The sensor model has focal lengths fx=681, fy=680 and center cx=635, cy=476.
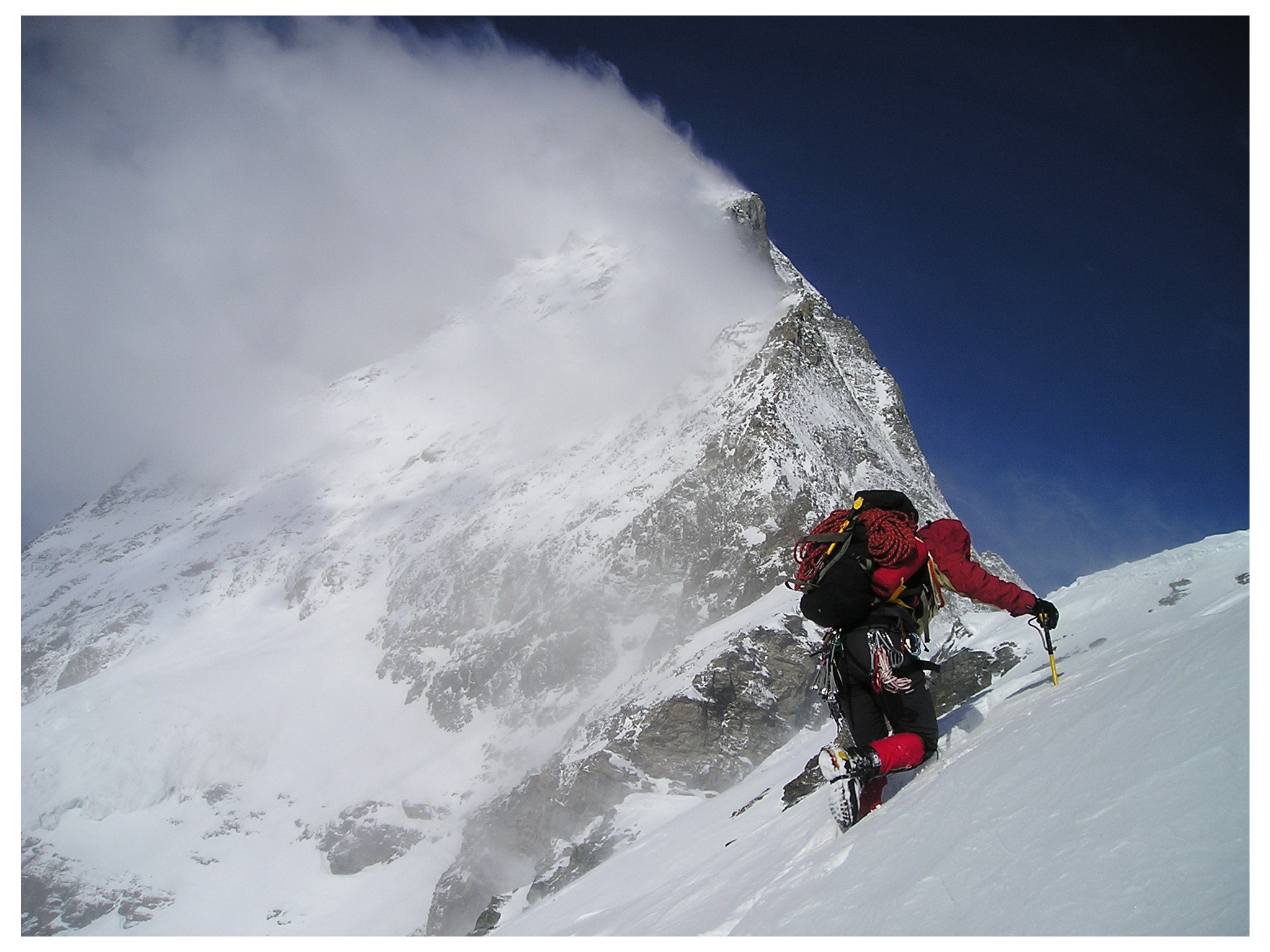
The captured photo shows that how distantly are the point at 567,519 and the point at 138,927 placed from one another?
4644cm

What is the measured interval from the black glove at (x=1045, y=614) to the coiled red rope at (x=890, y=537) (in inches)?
33.3

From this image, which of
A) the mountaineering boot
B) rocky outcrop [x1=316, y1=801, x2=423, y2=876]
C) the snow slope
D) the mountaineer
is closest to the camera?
the snow slope

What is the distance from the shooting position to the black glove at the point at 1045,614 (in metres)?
4.24

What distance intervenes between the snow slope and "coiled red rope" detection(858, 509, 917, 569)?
110 cm

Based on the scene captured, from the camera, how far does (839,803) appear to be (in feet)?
12.8

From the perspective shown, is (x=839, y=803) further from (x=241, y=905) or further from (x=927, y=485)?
(x=241, y=905)

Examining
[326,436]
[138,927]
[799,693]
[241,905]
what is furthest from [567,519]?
[326,436]

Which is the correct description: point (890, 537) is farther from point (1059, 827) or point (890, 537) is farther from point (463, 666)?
point (463, 666)

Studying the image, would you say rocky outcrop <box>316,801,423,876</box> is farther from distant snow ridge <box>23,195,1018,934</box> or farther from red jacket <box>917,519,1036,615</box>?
red jacket <box>917,519,1036,615</box>

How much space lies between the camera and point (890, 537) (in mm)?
4273

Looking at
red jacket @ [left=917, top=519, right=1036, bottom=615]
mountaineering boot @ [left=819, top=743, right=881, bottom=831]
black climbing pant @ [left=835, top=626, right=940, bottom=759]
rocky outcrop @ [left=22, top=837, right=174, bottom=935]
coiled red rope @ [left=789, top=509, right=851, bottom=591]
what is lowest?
rocky outcrop @ [left=22, top=837, right=174, bottom=935]

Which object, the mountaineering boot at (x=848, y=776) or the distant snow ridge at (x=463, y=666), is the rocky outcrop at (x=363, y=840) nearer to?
the distant snow ridge at (x=463, y=666)

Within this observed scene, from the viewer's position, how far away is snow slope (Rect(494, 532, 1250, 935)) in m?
Answer: 2.05

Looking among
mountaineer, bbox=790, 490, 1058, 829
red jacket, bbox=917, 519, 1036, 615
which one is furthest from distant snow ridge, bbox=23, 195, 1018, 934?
red jacket, bbox=917, 519, 1036, 615
